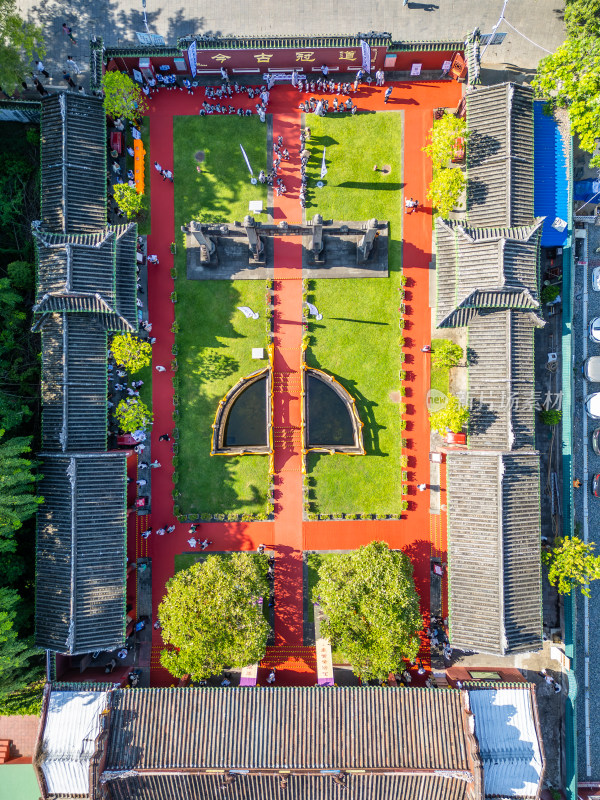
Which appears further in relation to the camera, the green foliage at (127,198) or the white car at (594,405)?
the white car at (594,405)

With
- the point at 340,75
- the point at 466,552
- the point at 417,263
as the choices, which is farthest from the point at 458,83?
the point at 466,552

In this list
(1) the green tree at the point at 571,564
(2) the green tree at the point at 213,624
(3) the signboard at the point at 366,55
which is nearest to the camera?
(2) the green tree at the point at 213,624

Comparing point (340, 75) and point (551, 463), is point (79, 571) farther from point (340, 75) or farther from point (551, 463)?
point (340, 75)

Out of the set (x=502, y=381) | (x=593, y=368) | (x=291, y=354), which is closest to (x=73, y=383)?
(x=291, y=354)

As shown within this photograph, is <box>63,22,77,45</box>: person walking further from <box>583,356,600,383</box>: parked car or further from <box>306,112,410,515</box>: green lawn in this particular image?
<box>583,356,600,383</box>: parked car

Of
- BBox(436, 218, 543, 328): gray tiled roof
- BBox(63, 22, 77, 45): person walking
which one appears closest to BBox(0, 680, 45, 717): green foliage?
BBox(436, 218, 543, 328): gray tiled roof

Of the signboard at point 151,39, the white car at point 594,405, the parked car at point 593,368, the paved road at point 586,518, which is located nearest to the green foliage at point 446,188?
the paved road at point 586,518

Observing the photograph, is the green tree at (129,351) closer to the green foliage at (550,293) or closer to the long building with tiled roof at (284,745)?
the long building with tiled roof at (284,745)
